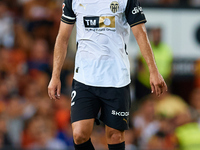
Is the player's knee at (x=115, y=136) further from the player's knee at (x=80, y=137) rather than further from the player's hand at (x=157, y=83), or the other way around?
the player's hand at (x=157, y=83)

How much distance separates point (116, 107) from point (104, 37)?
0.76 m

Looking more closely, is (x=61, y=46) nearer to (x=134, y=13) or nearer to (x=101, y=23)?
(x=101, y=23)

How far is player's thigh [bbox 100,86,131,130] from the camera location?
4.49m

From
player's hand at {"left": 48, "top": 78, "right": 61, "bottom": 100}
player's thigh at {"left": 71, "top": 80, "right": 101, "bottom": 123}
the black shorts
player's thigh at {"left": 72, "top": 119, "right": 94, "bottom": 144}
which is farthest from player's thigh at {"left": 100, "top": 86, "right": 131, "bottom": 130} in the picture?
player's hand at {"left": 48, "top": 78, "right": 61, "bottom": 100}

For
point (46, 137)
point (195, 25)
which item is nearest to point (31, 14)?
point (46, 137)

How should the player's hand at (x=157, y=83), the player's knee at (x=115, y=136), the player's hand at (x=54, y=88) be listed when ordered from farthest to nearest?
the player's hand at (x=54, y=88)
the player's knee at (x=115, y=136)
the player's hand at (x=157, y=83)

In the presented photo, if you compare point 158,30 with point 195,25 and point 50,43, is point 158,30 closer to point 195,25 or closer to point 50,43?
Answer: point 195,25

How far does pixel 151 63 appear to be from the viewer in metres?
4.37

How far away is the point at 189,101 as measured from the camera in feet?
33.5

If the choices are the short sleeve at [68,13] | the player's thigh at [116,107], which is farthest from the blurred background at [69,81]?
the short sleeve at [68,13]

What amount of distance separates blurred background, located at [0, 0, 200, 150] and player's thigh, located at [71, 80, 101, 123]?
3.02m

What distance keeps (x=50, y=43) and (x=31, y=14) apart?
31.4 inches

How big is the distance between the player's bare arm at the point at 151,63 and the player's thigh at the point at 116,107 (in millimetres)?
377

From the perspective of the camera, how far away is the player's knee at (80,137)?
436 centimetres
